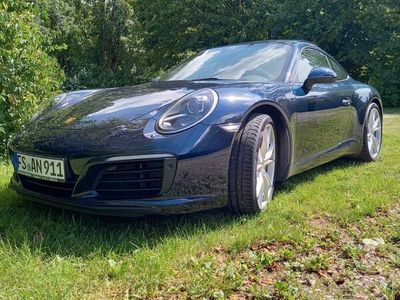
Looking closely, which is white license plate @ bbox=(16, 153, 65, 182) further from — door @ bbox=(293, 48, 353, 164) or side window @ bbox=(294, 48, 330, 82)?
side window @ bbox=(294, 48, 330, 82)

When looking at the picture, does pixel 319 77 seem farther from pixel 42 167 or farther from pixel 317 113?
pixel 42 167

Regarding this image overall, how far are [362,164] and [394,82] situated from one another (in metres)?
13.0

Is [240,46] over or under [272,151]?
over

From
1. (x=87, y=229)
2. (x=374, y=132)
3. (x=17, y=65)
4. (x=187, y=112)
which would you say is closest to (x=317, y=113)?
(x=187, y=112)

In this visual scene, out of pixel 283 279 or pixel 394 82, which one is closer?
pixel 283 279

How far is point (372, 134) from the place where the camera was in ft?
→ 15.1

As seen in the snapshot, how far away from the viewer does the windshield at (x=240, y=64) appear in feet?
11.0

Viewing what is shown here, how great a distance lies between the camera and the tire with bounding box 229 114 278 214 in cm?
256

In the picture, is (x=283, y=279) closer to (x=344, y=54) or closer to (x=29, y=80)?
(x=29, y=80)

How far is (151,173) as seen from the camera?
233 centimetres

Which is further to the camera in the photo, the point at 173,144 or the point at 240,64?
the point at 240,64

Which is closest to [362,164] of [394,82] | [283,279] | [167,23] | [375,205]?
[375,205]

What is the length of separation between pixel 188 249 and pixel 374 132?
318cm

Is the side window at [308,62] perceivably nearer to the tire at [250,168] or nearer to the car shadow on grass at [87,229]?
the tire at [250,168]
